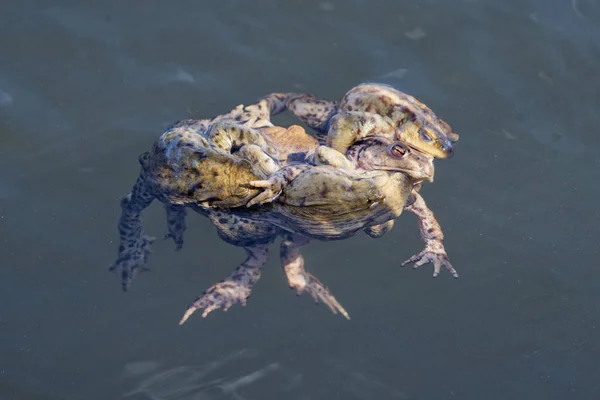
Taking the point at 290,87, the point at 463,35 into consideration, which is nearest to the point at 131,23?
the point at 290,87

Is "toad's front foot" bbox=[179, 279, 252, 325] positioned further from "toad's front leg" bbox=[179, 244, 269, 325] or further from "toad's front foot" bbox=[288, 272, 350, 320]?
"toad's front foot" bbox=[288, 272, 350, 320]

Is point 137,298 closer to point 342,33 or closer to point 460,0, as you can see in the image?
point 342,33

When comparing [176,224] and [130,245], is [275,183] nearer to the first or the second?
[176,224]

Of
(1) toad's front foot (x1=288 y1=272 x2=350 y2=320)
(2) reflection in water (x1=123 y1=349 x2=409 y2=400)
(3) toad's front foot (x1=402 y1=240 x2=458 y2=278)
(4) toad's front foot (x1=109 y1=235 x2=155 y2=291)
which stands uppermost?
(3) toad's front foot (x1=402 y1=240 x2=458 y2=278)

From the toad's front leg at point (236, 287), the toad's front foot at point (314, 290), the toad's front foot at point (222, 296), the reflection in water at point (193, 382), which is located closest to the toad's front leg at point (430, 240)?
the toad's front foot at point (314, 290)

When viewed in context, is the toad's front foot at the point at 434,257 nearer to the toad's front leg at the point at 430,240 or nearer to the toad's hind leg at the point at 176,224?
the toad's front leg at the point at 430,240

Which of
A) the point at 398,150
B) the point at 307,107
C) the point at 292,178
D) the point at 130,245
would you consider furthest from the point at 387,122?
the point at 130,245

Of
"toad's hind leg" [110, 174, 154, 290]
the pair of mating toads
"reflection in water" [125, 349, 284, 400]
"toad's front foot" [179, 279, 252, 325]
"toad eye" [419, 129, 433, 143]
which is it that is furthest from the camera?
"toad's hind leg" [110, 174, 154, 290]

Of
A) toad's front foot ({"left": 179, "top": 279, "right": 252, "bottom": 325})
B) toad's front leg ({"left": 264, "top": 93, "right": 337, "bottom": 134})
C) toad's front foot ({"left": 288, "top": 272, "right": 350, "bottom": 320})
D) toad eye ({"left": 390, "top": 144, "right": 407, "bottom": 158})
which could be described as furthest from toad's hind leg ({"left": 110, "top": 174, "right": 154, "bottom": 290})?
toad eye ({"left": 390, "top": 144, "right": 407, "bottom": 158})
